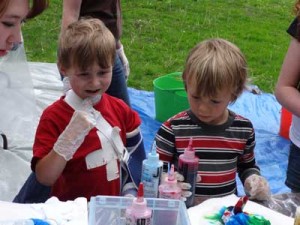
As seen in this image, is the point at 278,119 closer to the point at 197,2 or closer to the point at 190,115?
the point at 190,115

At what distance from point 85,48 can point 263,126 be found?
2625 millimetres

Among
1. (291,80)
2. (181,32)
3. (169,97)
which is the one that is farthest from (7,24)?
(181,32)

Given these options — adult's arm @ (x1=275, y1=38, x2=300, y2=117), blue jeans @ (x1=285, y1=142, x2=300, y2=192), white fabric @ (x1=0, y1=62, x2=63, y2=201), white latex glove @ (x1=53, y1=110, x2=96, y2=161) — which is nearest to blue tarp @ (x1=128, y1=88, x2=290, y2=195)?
white fabric @ (x1=0, y1=62, x2=63, y2=201)

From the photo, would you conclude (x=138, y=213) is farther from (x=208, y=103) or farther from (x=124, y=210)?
(x=208, y=103)

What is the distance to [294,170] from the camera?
7.25 feet

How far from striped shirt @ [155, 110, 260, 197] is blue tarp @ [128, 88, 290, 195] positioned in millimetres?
1561

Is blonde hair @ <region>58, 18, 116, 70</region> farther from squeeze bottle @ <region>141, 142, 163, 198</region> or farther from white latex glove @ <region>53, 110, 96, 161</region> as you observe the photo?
squeeze bottle @ <region>141, 142, 163, 198</region>

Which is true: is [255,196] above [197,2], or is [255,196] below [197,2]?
above

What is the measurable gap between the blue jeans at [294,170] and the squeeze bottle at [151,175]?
783 millimetres

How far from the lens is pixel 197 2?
7.42 m

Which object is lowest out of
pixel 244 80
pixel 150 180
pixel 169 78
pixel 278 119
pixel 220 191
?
pixel 278 119

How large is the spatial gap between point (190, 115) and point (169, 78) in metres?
2.25

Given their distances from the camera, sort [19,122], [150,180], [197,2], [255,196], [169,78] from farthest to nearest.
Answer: [197,2] < [169,78] < [19,122] < [255,196] < [150,180]

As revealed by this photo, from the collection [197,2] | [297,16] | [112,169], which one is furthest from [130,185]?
[197,2]
